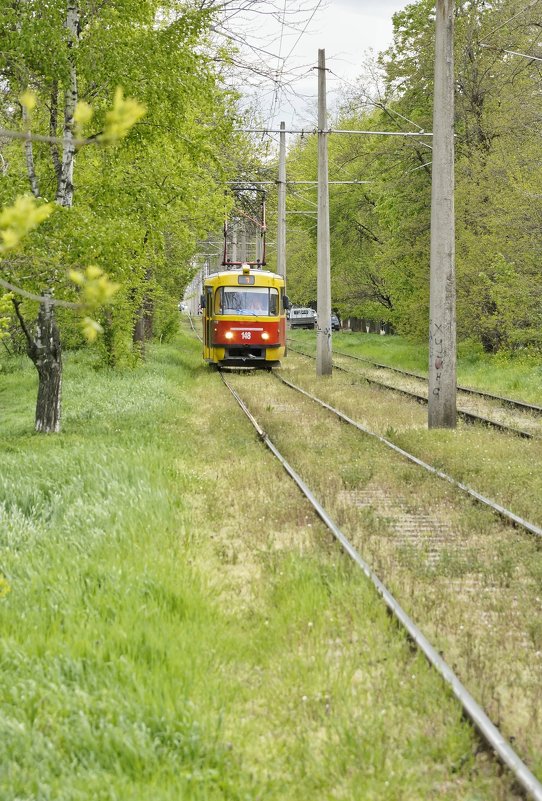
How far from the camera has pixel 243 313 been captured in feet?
92.8

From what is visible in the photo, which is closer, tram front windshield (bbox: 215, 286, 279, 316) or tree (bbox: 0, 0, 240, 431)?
tree (bbox: 0, 0, 240, 431)

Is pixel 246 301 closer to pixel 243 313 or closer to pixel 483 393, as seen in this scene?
pixel 243 313

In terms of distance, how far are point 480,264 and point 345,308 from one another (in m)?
31.2

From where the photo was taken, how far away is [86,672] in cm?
523

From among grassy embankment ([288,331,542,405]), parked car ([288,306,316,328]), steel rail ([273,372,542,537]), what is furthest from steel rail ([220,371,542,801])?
parked car ([288,306,316,328])

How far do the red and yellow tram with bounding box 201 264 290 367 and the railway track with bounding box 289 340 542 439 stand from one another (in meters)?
2.67

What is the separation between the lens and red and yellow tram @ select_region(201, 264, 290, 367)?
28.2 meters

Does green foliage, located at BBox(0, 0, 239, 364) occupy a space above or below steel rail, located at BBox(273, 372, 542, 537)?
above

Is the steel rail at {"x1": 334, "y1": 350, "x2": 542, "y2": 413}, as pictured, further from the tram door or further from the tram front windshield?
the tram door

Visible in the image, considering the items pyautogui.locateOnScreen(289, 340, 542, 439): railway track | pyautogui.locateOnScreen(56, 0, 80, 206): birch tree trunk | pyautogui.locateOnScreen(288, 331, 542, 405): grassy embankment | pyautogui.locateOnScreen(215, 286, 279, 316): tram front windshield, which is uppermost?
pyautogui.locateOnScreen(56, 0, 80, 206): birch tree trunk

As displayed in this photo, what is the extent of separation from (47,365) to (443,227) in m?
6.33

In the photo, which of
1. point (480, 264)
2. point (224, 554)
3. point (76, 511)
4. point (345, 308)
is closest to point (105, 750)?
point (224, 554)

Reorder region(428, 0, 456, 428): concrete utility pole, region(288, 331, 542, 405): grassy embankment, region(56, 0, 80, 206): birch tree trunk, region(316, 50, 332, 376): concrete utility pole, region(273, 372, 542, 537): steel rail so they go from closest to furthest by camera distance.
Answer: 1. region(273, 372, 542, 537): steel rail
2. region(56, 0, 80, 206): birch tree trunk
3. region(428, 0, 456, 428): concrete utility pole
4. region(288, 331, 542, 405): grassy embankment
5. region(316, 50, 332, 376): concrete utility pole

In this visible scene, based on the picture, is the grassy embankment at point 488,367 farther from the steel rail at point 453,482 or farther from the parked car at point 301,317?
the parked car at point 301,317
